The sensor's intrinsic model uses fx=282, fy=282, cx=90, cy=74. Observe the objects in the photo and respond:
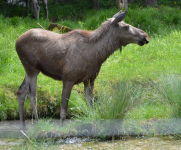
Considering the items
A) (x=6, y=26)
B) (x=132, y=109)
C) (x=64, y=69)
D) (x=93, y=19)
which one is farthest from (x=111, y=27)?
(x=6, y=26)

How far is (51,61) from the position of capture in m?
5.43

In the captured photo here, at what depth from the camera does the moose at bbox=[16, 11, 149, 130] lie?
5293 mm

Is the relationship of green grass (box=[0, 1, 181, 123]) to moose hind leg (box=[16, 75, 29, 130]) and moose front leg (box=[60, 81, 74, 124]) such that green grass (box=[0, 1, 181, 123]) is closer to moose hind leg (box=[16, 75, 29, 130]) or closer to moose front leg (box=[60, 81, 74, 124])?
moose front leg (box=[60, 81, 74, 124])

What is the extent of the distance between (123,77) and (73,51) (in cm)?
131

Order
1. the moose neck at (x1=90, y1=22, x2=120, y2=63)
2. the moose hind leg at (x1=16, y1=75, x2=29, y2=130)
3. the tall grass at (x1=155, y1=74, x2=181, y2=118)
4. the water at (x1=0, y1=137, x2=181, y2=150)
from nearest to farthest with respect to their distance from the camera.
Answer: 1. the water at (x1=0, y1=137, x2=181, y2=150)
2. the tall grass at (x1=155, y1=74, x2=181, y2=118)
3. the moose neck at (x1=90, y1=22, x2=120, y2=63)
4. the moose hind leg at (x1=16, y1=75, x2=29, y2=130)

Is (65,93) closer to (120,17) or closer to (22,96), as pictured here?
(22,96)

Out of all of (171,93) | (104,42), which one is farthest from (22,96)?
(171,93)

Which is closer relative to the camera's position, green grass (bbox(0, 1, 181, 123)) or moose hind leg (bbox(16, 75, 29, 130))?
green grass (bbox(0, 1, 181, 123))

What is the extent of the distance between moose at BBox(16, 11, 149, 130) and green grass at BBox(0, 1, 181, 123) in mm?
400

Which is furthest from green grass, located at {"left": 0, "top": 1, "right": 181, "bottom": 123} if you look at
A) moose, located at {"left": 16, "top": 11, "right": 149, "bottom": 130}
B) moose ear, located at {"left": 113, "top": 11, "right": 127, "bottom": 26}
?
moose ear, located at {"left": 113, "top": 11, "right": 127, "bottom": 26}

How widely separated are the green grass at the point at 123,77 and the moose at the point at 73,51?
40 cm

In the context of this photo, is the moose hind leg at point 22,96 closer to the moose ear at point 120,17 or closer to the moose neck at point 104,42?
the moose neck at point 104,42

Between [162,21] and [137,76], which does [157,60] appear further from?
[162,21]

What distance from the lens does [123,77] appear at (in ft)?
19.7
